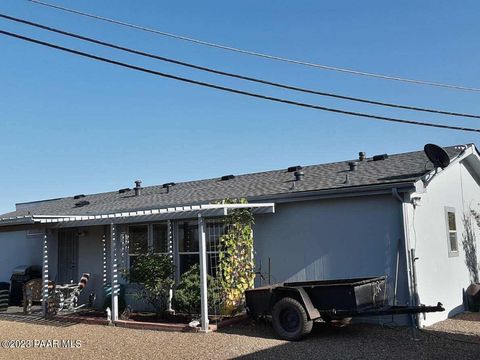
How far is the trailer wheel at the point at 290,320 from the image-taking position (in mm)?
8547

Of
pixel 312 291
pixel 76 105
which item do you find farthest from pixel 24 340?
pixel 76 105

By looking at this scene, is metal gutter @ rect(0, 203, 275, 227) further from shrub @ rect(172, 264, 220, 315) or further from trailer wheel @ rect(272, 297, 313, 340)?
trailer wheel @ rect(272, 297, 313, 340)

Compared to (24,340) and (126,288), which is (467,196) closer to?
(126,288)

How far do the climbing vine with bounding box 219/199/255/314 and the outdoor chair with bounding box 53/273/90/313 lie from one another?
4733 millimetres

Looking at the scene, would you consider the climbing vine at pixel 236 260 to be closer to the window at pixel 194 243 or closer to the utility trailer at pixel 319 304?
the window at pixel 194 243

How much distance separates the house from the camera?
9805 mm

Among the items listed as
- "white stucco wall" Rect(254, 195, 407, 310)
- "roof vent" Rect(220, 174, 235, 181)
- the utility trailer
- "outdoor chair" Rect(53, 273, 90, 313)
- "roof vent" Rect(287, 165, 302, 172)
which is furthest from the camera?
"roof vent" Rect(220, 174, 235, 181)

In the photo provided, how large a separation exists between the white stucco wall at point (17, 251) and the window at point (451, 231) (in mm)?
12788

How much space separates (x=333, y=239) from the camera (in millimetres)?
10453

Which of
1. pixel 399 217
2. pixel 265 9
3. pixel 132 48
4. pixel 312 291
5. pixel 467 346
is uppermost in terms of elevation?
pixel 265 9

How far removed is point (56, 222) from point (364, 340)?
337 inches

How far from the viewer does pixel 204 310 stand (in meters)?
9.64

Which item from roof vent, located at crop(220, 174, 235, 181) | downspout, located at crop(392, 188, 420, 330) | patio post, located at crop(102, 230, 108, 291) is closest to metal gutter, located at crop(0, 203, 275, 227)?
patio post, located at crop(102, 230, 108, 291)

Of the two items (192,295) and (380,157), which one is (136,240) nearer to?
(192,295)
